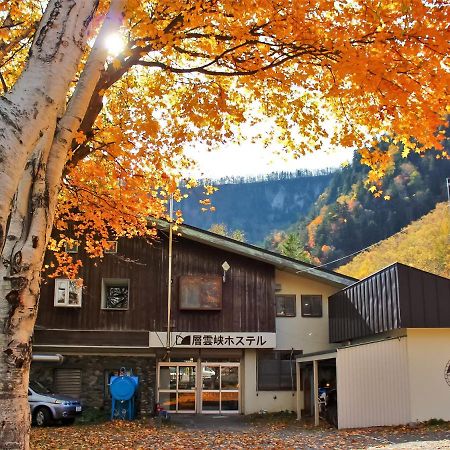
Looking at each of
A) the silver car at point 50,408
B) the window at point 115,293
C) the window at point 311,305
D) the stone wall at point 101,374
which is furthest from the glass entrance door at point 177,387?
the window at point 311,305

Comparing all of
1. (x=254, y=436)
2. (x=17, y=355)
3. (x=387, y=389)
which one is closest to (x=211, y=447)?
(x=254, y=436)

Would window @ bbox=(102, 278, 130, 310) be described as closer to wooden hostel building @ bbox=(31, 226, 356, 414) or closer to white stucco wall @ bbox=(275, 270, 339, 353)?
wooden hostel building @ bbox=(31, 226, 356, 414)

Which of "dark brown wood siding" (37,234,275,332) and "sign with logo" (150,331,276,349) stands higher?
"dark brown wood siding" (37,234,275,332)

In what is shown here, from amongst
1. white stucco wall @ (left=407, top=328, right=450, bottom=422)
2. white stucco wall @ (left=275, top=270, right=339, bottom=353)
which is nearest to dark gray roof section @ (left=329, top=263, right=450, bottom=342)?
white stucco wall @ (left=407, top=328, right=450, bottom=422)

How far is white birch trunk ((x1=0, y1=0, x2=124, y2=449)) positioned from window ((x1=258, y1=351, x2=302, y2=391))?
19207mm

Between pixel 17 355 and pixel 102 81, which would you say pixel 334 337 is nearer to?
pixel 102 81

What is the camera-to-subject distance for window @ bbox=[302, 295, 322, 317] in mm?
25750

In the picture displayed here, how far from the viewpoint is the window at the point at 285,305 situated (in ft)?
84.2

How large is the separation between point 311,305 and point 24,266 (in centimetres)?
2061

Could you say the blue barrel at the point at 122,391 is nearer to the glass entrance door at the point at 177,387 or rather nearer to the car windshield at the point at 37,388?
the car windshield at the point at 37,388

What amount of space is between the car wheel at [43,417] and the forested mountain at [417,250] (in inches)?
2463

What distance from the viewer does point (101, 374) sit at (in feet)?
79.5

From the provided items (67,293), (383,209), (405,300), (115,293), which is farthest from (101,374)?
(383,209)

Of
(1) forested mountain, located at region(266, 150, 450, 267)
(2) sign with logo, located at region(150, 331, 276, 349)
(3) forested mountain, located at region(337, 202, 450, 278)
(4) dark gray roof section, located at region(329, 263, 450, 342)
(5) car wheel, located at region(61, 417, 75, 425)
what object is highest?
(1) forested mountain, located at region(266, 150, 450, 267)
